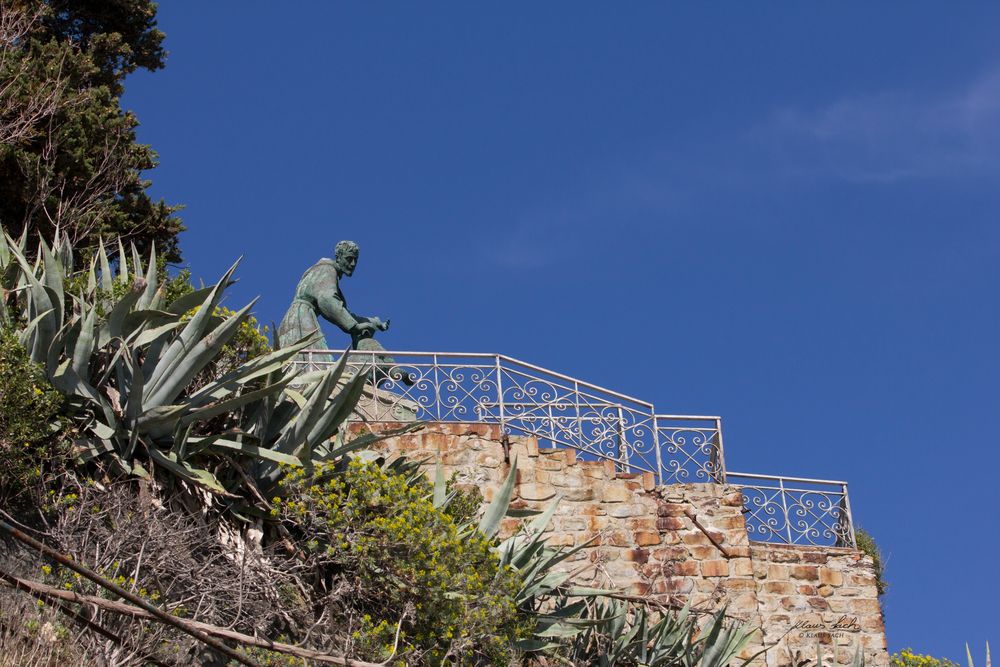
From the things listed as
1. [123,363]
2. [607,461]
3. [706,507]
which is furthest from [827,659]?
[123,363]

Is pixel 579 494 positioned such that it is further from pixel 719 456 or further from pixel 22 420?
pixel 22 420

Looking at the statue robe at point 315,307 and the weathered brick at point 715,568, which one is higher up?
the statue robe at point 315,307

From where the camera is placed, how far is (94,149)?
1540 centimetres

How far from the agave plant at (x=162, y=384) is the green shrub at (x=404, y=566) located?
0.33 meters

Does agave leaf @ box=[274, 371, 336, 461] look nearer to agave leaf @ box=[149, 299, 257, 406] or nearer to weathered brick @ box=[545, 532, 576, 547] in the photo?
agave leaf @ box=[149, 299, 257, 406]

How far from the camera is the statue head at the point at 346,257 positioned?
1470 cm

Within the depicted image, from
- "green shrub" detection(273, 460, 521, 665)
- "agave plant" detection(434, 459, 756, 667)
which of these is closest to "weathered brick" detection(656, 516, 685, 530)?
"agave plant" detection(434, 459, 756, 667)

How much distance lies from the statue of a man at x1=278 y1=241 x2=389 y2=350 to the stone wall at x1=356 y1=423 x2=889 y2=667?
1374mm

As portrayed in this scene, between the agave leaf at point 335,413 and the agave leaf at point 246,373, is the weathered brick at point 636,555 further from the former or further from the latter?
the agave leaf at point 246,373

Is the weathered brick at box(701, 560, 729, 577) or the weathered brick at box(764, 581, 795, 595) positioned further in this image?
the weathered brick at box(764, 581, 795, 595)

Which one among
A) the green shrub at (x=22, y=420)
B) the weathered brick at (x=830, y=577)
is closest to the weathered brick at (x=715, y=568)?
the weathered brick at (x=830, y=577)

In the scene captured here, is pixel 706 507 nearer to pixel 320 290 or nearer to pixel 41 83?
pixel 320 290

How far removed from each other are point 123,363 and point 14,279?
1.33 metres

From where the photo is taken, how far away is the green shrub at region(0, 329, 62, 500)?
9.14 meters
